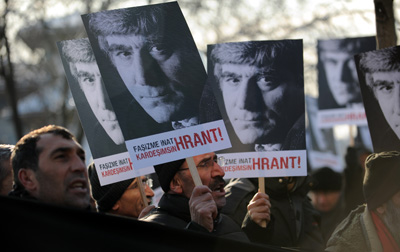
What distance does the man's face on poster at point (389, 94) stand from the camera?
474 cm

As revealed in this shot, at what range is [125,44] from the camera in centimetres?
432

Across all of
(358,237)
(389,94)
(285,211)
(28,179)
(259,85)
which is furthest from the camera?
(285,211)

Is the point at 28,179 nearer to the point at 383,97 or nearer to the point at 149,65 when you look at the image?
the point at 149,65

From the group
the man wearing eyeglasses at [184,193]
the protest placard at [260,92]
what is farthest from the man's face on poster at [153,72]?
the protest placard at [260,92]

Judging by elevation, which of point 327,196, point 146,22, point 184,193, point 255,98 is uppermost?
point 146,22

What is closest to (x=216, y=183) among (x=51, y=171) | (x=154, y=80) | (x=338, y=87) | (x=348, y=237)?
(x=154, y=80)

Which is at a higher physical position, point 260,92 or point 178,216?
point 260,92

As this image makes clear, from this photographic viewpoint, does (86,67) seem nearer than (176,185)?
No

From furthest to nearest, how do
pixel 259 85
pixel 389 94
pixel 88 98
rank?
pixel 259 85, pixel 88 98, pixel 389 94

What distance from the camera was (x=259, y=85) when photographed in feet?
16.9

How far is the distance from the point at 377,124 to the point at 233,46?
3.81ft

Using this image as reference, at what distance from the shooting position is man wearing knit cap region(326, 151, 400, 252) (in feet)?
13.6

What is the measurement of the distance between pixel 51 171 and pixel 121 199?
1384 mm

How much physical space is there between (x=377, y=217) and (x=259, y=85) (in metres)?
1.38
